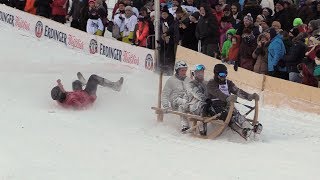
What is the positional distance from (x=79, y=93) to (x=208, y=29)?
382 centimetres

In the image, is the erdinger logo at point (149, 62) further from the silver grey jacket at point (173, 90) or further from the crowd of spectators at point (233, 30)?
the silver grey jacket at point (173, 90)

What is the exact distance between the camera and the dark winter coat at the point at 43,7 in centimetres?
2009

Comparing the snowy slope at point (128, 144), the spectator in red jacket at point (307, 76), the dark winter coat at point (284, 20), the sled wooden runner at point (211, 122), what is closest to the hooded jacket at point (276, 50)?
the spectator in red jacket at point (307, 76)

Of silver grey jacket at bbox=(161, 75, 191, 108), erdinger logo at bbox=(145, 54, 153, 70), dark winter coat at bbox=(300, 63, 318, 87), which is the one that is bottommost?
silver grey jacket at bbox=(161, 75, 191, 108)

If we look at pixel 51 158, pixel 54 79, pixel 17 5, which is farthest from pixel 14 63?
pixel 51 158

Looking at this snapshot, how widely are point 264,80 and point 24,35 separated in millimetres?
9031

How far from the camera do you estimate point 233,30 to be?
14.6 metres

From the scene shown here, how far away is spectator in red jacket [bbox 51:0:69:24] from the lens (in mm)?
19812

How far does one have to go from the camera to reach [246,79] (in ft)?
45.0

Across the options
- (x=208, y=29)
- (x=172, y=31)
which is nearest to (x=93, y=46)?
(x=172, y=31)

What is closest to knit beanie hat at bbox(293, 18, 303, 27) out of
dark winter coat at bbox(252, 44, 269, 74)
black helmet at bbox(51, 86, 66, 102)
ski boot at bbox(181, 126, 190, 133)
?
dark winter coat at bbox(252, 44, 269, 74)

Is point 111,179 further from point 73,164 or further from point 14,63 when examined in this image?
point 14,63

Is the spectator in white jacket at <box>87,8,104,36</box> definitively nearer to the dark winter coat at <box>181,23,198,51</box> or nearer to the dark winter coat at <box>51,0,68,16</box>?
the dark winter coat at <box>51,0,68,16</box>

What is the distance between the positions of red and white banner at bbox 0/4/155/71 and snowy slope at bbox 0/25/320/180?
1879 mm
